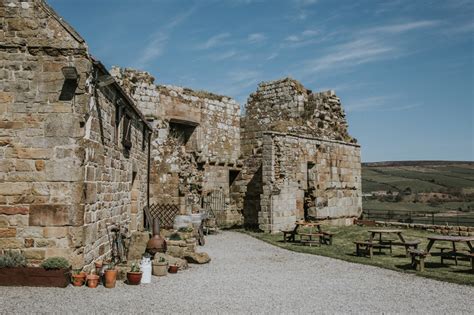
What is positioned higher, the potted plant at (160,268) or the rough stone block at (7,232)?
the rough stone block at (7,232)

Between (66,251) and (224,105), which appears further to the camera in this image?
(224,105)

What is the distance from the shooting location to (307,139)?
752 inches

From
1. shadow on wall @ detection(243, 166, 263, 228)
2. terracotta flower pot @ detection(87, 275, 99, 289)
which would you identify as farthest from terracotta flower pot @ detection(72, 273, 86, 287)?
shadow on wall @ detection(243, 166, 263, 228)

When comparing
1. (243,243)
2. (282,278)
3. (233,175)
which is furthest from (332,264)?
(233,175)

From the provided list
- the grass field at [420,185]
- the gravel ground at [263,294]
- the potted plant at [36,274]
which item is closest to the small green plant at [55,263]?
the potted plant at [36,274]

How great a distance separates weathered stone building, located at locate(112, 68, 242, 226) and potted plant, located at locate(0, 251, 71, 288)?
28.7 ft

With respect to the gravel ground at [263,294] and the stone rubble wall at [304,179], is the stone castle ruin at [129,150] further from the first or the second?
the gravel ground at [263,294]

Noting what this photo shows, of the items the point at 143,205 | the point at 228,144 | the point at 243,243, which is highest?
the point at 228,144

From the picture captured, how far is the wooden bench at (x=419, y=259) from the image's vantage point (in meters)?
9.36

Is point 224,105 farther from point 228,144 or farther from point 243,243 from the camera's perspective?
point 243,243

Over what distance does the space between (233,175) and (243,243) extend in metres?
6.49

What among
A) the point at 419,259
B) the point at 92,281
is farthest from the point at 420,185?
the point at 92,281

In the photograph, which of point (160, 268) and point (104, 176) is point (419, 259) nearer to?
point (160, 268)

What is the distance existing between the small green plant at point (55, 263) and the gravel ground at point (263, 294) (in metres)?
0.36
